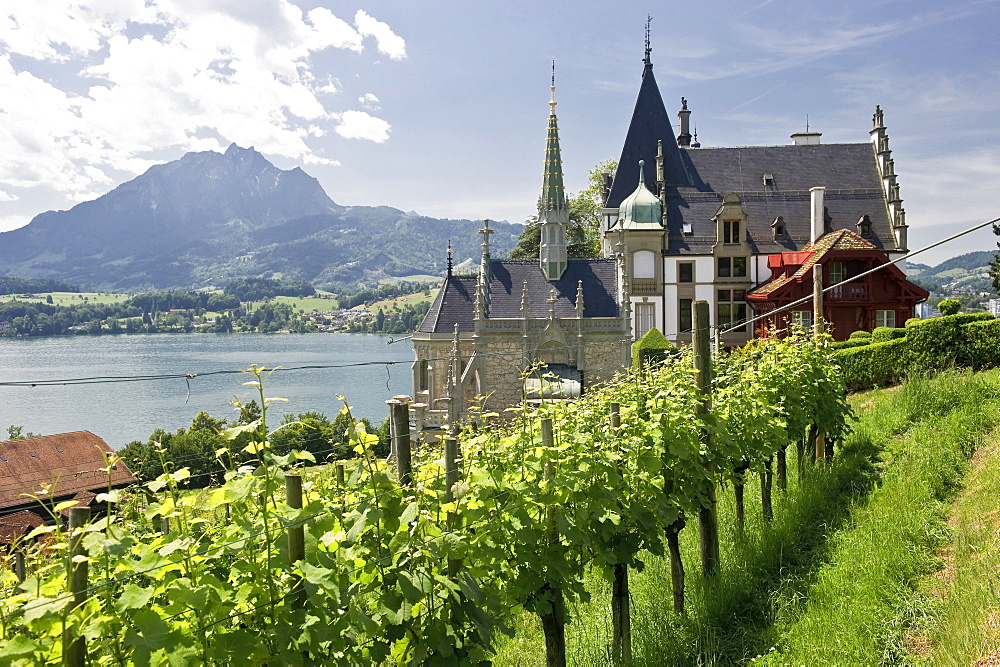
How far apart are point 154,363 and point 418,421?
88.3 metres

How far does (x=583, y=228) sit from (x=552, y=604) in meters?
49.8

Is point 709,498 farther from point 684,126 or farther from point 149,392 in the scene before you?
point 149,392

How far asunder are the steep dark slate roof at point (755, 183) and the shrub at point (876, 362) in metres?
17.8

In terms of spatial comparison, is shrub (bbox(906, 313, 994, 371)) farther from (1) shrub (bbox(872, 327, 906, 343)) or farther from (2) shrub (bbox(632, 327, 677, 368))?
(2) shrub (bbox(632, 327, 677, 368))

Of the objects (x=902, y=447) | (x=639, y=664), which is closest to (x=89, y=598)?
(x=639, y=664)

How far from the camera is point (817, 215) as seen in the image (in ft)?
117

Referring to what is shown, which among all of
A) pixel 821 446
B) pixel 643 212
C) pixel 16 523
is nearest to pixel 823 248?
pixel 643 212

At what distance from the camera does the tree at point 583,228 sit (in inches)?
1925

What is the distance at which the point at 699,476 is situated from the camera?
591 cm

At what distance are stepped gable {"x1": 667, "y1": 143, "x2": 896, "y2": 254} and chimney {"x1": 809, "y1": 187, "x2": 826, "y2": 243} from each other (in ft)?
1.63

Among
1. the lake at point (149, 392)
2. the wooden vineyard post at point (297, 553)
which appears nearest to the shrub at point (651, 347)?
the lake at point (149, 392)

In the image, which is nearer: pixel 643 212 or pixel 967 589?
pixel 967 589

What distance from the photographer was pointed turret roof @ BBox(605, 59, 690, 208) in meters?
39.1

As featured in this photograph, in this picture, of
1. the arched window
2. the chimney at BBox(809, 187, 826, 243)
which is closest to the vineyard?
the arched window
